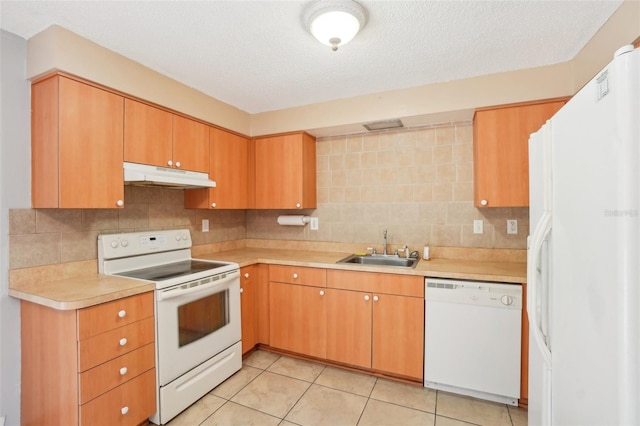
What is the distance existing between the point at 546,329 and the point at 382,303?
1251 mm

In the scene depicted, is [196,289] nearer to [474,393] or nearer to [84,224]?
[84,224]

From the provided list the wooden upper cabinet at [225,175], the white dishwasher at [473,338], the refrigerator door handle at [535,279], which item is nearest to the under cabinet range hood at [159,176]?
the wooden upper cabinet at [225,175]

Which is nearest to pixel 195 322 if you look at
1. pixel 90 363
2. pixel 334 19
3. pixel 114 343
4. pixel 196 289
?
pixel 196 289

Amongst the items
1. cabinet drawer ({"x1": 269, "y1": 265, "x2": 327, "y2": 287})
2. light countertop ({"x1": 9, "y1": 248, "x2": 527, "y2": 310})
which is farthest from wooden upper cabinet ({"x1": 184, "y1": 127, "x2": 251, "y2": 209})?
cabinet drawer ({"x1": 269, "y1": 265, "x2": 327, "y2": 287})

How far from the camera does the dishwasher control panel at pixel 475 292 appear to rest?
1.97 meters

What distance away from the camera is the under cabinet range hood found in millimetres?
1989

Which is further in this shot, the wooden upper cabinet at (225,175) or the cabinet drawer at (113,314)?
the wooden upper cabinet at (225,175)

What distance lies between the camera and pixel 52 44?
1646mm

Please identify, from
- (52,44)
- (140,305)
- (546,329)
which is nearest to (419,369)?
(546,329)

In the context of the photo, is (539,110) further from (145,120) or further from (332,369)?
(145,120)

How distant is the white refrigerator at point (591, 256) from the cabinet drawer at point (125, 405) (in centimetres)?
203

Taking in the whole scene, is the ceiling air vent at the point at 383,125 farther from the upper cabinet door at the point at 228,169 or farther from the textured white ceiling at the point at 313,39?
the upper cabinet door at the point at 228,169

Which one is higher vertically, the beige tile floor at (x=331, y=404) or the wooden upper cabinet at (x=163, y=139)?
the wooden upper cabinet at (x=163, y=139)

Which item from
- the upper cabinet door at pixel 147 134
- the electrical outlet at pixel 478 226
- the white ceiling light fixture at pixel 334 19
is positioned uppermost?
the white ceiling light fixture at pixel 334 19
